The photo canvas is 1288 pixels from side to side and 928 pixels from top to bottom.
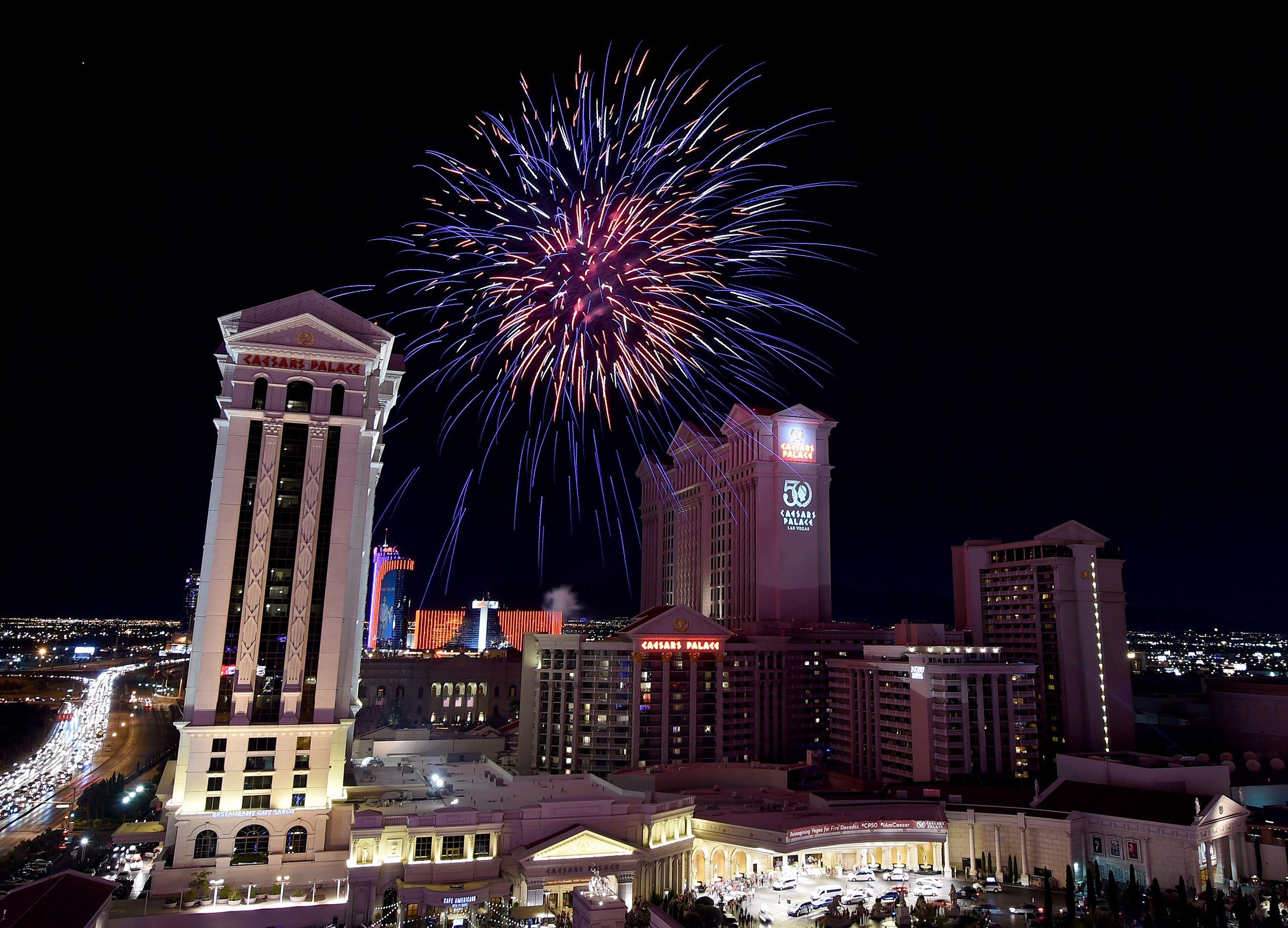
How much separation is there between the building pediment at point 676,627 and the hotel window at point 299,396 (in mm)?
47579

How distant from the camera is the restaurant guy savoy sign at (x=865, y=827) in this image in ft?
199

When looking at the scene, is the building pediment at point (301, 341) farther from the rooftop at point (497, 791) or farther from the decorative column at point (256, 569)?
the rooftop at point (497, 791)

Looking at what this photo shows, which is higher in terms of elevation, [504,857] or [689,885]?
[504,857]

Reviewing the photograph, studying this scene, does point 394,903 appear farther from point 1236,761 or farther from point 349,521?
point 1236,761

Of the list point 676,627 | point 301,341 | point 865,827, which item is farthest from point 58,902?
point 676,627

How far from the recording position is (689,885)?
193 ft

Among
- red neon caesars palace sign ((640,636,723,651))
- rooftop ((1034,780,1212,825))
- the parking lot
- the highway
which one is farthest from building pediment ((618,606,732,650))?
the highway

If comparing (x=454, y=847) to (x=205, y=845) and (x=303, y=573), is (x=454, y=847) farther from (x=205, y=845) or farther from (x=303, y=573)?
(x=303, y=573)

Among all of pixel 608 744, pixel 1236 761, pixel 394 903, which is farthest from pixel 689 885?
pixel 1236 761

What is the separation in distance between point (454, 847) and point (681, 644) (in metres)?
47.6

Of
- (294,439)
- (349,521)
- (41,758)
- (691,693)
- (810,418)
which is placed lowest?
(41,758)

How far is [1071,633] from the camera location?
10800 centimetres

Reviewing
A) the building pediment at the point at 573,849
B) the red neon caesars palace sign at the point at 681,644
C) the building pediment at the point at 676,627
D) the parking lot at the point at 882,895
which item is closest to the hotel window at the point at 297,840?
the building pediment at the point at 573,849

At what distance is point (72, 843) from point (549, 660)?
1829 inches
